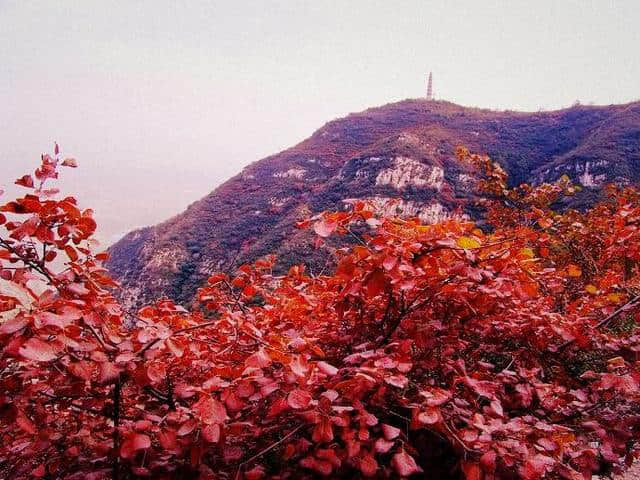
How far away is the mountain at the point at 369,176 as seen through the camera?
2666 centimetres

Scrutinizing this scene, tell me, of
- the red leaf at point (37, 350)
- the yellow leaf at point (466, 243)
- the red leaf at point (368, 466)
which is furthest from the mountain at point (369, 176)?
the red leaf at point (37, 350)

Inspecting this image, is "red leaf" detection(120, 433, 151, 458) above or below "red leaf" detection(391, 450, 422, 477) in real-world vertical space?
above

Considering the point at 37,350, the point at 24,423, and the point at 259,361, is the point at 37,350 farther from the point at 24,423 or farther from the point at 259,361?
the point at 259,361

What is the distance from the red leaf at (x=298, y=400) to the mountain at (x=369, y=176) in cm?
2044

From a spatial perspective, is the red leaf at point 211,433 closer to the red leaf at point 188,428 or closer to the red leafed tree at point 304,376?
the red leafed tree at point 304,376

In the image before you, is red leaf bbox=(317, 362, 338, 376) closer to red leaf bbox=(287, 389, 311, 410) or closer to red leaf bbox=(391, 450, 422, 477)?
red leaf bbox=(287, 389, 311, 410)

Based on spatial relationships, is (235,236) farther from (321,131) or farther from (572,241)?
(572,241)

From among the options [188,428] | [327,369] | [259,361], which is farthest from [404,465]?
[188,428]

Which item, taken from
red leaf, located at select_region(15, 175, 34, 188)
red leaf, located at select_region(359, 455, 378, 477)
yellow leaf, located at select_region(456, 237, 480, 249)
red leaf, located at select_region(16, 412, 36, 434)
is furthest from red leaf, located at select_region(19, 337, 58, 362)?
yellow leaf, located at select_region(456, 237, 480, 249)

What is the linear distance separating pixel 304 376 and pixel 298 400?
7cm

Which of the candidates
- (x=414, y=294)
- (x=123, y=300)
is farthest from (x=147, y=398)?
(x=123, y=300)

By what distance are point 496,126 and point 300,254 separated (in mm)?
27435

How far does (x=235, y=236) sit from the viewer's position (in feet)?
96.3

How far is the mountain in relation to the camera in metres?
26.7
